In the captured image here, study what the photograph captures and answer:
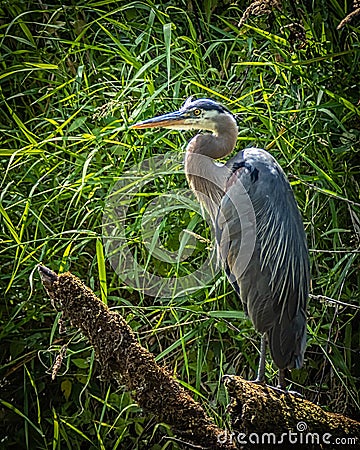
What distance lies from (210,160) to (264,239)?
0.68ft

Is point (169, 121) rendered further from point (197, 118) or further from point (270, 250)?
point (270, 250)

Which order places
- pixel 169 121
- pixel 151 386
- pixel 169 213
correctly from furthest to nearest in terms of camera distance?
1. pixel 169 213
2. pixel 169 121
3. pixel 151 386

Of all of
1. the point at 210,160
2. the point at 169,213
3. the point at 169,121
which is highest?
the point at 169,121

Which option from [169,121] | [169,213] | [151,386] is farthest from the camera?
[169,213]

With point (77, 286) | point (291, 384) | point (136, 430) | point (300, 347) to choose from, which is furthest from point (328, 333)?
point (77, 286)

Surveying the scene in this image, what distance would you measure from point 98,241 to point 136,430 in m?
0.55

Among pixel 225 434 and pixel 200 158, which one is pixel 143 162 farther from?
pixel 225 434

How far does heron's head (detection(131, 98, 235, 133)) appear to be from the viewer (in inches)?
64.1

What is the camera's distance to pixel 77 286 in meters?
1.38

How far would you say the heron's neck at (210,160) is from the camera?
5.47ft

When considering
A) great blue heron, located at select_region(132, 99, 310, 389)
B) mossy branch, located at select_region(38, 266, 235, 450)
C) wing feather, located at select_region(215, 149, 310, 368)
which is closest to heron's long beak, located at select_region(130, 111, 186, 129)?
great blue heron, located at select_region(132, 99, 310, 389)

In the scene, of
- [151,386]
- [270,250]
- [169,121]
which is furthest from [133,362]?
[169,121]

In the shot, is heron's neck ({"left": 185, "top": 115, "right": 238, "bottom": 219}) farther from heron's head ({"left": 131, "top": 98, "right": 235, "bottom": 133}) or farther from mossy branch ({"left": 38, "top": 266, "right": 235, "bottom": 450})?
mossy branch ({"left": 38, "top": 266, "right": 235, "bottom": 450})

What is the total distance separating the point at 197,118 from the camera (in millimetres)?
1645
